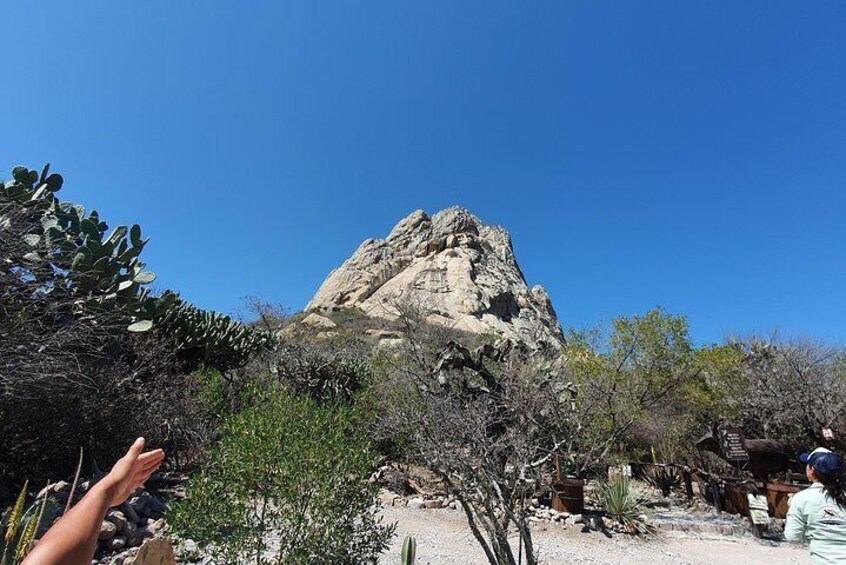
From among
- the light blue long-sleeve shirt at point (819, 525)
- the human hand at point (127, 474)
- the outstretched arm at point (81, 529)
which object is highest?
the human hand at point (127, 474)

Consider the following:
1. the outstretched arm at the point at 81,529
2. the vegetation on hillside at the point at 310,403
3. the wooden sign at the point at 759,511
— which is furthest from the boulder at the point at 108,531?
the wooden sign at the point at 759,511

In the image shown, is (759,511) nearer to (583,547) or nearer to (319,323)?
(583,547)

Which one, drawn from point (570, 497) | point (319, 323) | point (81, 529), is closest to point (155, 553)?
point (81, 529)

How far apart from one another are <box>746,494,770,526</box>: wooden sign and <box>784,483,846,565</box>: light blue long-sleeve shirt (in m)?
5.75

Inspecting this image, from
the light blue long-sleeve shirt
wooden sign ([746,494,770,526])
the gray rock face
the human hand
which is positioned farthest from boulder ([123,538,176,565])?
the gray rock face

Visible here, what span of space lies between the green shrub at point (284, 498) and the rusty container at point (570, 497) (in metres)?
5.16

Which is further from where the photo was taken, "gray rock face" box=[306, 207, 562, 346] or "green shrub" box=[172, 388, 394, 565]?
"gray rock face" box=[306, 207, 562, 346]

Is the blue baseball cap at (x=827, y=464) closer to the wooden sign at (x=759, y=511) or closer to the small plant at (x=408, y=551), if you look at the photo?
the small plant at (x=408, y=551)

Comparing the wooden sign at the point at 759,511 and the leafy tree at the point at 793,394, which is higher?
the leafy tree at the point at 793,394

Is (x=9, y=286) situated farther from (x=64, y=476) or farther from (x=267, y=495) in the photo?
(x=267, y=495)

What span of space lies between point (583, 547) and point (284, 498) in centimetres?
496

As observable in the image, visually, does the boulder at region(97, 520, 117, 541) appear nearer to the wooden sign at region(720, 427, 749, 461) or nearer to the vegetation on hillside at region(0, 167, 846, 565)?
the vegetation on hillside at region(0, 167, 846, 565)

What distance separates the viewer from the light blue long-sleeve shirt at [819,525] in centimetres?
266

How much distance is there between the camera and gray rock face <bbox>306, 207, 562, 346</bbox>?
4397 cm
